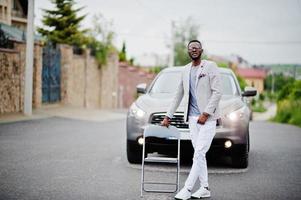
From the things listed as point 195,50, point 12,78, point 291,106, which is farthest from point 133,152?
point 291,106

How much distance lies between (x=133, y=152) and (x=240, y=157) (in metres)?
1.78

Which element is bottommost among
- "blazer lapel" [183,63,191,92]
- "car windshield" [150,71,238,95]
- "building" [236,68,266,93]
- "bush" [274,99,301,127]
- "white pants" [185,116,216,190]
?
"building" [236,68,266,93]

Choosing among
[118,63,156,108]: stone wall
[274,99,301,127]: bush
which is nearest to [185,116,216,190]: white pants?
[274,99,301,127]: bush

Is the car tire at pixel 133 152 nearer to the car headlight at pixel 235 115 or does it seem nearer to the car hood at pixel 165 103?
the car hood at pixel 165 103

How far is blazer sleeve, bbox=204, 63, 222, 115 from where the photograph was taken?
6500mm

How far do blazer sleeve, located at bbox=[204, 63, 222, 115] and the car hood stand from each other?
230 centimetres

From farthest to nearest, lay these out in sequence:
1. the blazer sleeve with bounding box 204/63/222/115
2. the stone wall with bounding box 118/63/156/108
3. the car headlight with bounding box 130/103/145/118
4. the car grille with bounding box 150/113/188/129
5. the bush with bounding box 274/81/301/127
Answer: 1. the stone wall with bounding box 118/63/156/108
2. the bush with bounding box 274/81/301/127
3. the car headlight with bounding box 130/103/145/118
4. the car grille with bounding box 150/113/188/129
5. the blazer sleeve with bounding box 204/63/222/115

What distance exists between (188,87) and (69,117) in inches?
620

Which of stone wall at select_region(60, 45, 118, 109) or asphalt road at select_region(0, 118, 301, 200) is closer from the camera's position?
asphalt road at select_region(0, 118, 301, 200)

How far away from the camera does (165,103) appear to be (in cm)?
915

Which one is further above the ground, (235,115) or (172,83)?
(172,83)

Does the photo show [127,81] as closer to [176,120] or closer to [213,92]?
[176,120]

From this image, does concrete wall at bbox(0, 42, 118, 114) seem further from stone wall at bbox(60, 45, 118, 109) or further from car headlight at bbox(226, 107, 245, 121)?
car headlight at bbox(226, 107, 245, 121)

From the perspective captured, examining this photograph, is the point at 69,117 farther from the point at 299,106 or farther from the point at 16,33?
the point at 299,106
